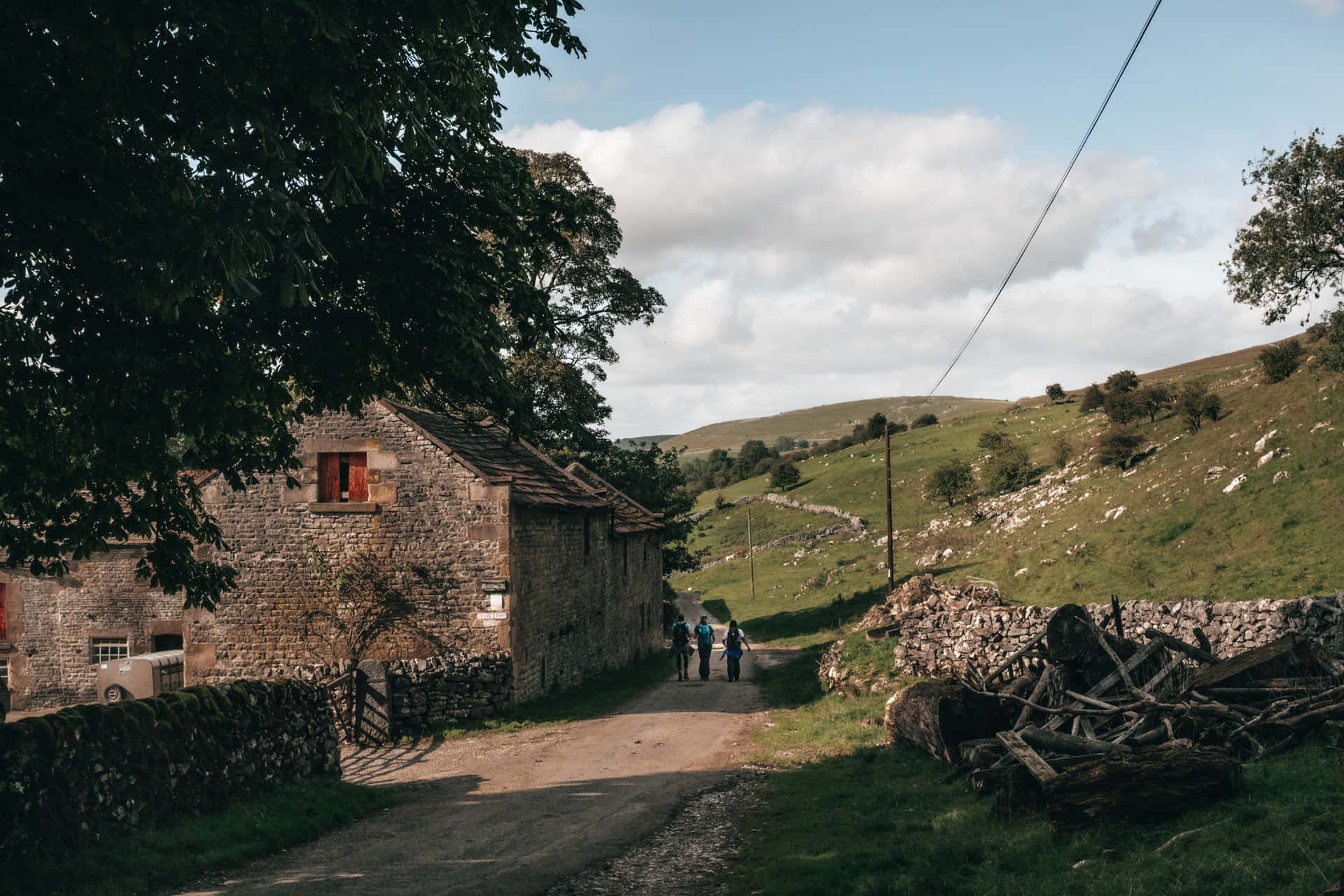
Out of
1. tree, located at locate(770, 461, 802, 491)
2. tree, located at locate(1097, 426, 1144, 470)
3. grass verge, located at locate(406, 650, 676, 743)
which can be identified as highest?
tree, located at locate(770, 461, 802, 491)

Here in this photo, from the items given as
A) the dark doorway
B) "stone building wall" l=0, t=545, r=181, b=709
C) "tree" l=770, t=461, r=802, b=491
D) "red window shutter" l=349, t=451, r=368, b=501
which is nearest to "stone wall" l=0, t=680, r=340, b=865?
"red window shutter" l=349, t=451, r=368, b=501

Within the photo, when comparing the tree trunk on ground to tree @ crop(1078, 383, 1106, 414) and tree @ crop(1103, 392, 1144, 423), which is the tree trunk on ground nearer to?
tree @ crop(1103, 392, 1144, 423)

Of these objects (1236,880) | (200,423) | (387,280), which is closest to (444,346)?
(387,280)

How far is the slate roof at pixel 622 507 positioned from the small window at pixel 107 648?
45.7 feet

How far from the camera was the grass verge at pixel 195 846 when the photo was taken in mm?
7703

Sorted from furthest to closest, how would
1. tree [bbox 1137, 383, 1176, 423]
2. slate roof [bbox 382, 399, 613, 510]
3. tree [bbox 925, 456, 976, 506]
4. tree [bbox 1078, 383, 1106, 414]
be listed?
tree [bbox 1078, 383, 1106, 414] → tree [bbox 925, 456, 976, 506] → tree [bbox 1137, 383, 1176, 423] → slate roof [bbox 382, 399, 613, 510]

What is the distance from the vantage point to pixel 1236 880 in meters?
6.00

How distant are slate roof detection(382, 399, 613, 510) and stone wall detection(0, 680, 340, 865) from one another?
6.87 m

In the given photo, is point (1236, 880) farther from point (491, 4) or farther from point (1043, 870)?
point (491, 4)

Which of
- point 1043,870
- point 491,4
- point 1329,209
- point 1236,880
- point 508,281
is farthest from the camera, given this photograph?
point 1329,209

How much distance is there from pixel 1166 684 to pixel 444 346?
33.5 feet

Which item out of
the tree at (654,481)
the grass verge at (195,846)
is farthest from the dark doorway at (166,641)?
the tree at (654,481)

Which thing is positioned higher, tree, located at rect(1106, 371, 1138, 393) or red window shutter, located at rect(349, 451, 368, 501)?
tree, located at rect(1106, 371, 1138, 393)

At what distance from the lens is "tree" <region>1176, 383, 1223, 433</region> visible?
116 ft
